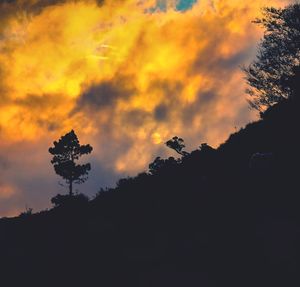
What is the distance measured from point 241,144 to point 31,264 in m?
16.4

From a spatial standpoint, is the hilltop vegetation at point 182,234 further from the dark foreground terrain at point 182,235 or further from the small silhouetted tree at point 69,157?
the small silhouetted tree at point 69,157

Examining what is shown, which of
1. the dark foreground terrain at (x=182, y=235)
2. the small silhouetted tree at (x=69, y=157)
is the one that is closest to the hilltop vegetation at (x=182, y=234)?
the dark foreground terrain at (x=182, y=235)

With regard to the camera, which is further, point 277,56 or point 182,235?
point 277,56

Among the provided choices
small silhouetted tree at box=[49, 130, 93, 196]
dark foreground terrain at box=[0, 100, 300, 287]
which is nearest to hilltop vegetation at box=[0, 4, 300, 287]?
dark foreground terrain at box=[0, 100, 300, 287]

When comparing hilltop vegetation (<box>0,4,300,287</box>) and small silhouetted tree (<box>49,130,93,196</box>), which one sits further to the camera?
small silhouetted tree (<box>49,130,93,196</box>)

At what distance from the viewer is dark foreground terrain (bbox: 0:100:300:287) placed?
9211mm

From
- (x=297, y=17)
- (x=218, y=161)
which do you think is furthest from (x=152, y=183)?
(x=297, y=17)

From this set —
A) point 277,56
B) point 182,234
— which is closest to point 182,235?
point 182,234

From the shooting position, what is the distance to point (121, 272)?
1057 centimetres

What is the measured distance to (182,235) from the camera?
459 inches

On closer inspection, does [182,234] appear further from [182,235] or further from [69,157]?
[69,157]

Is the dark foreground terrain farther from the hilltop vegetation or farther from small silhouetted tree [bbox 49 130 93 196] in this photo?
small silhouetted tree [bbox 49 130 93 196]

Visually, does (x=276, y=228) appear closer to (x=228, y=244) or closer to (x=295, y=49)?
(x=228, y=244)

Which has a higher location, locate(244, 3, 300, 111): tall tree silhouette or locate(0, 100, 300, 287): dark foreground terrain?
locate(244, 3, 300, 111): tall tree silhouette
